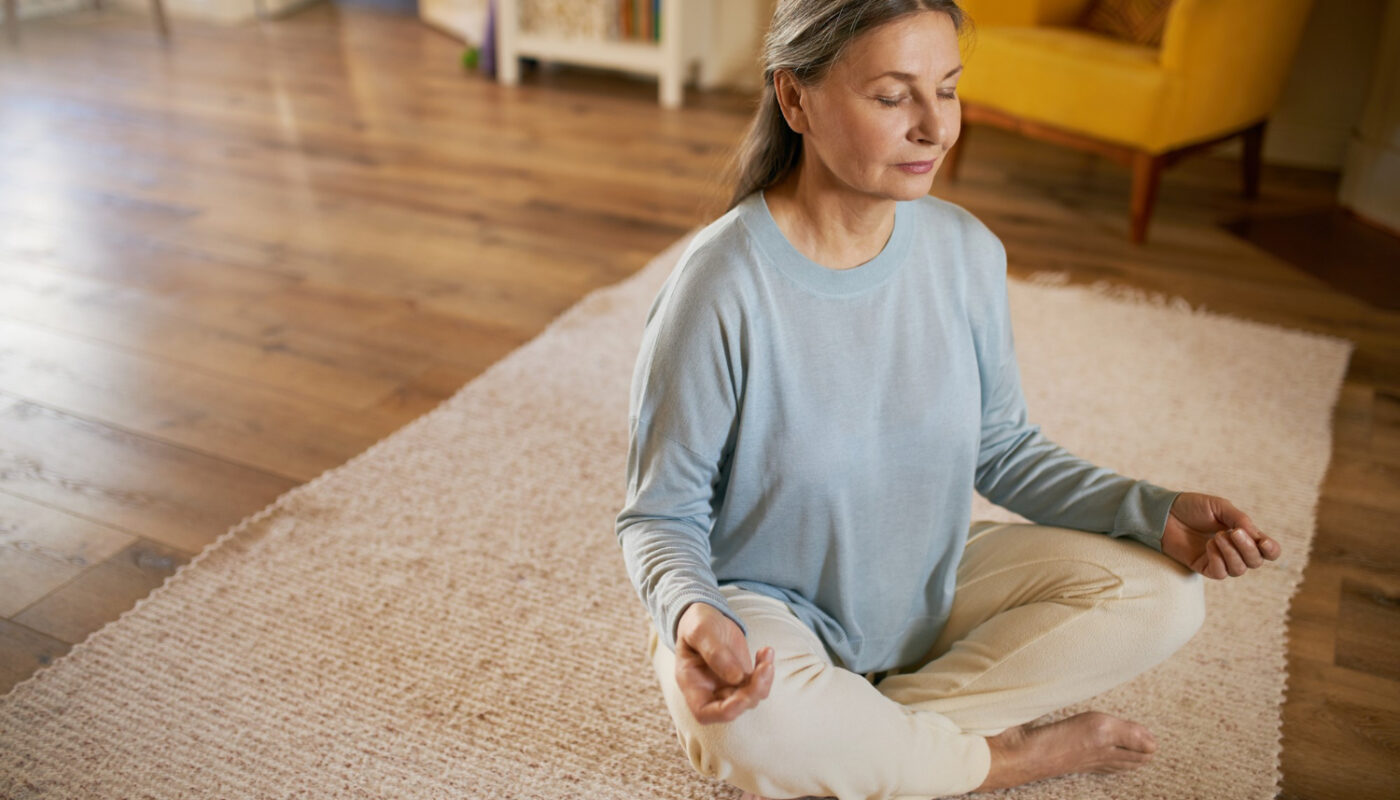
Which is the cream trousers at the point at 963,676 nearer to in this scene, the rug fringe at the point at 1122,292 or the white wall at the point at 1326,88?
the rug fringe at the point at 1122,292

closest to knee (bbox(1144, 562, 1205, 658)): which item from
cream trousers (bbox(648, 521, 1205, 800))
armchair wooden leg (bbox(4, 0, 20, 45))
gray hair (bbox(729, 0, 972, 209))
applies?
cream trousers (bbox(648, 521, 1205, 800))

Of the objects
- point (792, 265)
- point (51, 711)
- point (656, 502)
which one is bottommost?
point (51, 711)

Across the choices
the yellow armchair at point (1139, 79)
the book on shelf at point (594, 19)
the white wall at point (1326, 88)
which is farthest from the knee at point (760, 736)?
the book on shelf at point (594, 19)

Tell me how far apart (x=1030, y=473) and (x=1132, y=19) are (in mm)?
1996

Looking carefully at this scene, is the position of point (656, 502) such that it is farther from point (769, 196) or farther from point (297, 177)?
point (297, 177)

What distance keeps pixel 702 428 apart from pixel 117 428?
1226 millimetres

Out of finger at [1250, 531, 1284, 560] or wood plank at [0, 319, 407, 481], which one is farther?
wood plank at [0, 319, 407, 481]

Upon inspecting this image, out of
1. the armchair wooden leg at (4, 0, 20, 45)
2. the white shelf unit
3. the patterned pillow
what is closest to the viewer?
the patterned pillow

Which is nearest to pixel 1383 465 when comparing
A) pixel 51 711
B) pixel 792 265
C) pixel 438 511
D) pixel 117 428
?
pixel 792 265

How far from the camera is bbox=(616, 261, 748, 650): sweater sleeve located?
949 millimetres

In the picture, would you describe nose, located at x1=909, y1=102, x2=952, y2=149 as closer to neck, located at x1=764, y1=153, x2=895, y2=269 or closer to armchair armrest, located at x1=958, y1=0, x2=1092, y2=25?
neck, located at x1=764, y1=153, x2=895, y2=269

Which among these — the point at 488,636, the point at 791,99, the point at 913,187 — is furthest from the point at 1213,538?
the point at 488,636

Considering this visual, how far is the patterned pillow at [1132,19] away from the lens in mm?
2658

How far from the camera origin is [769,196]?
3.33 ft
